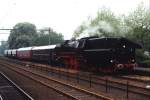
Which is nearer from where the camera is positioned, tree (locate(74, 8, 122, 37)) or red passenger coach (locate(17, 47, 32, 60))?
tree (locate(74, 8, 122, 37))

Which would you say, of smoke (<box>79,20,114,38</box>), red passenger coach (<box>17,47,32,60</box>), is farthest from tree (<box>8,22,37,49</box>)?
smoke (<box>79,20,114,38</box>)

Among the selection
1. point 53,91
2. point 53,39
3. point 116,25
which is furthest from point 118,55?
point 53,39

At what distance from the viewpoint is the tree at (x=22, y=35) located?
12025cm

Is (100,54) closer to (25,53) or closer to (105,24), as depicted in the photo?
(105,24)

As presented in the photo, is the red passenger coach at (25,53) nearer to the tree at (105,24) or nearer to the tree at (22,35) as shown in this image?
the tree at (105,24)

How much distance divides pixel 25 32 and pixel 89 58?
330 ft

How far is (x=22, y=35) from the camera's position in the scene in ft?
411

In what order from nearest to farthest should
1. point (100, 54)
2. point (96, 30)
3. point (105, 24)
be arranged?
point (100, 54) < point (96, 30) < point (105, 24)

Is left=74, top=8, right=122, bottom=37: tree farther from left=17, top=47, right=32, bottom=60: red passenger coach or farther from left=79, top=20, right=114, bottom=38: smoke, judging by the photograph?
left=17, top=47, right=32, bottom=60: red passenger coach

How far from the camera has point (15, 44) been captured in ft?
407

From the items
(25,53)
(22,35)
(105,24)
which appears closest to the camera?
(105,24)

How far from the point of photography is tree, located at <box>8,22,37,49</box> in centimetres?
12025

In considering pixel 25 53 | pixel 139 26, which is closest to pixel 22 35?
pixel 25 53

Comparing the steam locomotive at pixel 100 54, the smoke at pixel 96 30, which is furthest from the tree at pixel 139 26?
the steam locomotive at pixel 100 54
